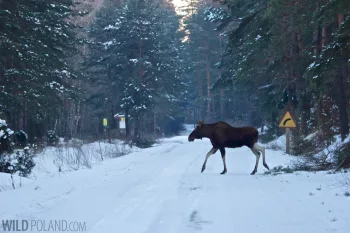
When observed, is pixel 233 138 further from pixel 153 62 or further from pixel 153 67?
pixel 153 62

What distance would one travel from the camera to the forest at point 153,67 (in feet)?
54.0

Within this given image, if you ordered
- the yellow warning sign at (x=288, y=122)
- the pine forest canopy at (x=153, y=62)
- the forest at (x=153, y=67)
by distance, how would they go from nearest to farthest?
the forest at (x=153, y=67)
the pine forest canopy at (x=153, y=62)
the yellow warning sign at (x=288, y=122)

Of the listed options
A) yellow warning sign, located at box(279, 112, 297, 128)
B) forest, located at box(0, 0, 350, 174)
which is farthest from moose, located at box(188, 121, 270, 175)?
yellow warning sign, located at box(279, 112, 297, 128)

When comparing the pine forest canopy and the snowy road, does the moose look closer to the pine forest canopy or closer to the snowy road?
the snowy road

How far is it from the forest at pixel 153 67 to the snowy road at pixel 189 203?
354 centimetres

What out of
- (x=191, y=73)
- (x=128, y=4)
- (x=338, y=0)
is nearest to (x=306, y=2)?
(x=338, y=0)

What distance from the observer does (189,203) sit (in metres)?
9.14

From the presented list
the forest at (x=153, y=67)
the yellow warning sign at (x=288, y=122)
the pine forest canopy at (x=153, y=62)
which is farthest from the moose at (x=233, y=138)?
the yellow warning sign at (x=288, y=122)

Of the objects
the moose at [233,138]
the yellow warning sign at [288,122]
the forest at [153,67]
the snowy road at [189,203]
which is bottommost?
the snowy road at [189,203]

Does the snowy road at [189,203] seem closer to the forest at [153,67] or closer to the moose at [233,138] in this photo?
the moose at [233,138]

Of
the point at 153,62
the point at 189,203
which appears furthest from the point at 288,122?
the point at 153,62

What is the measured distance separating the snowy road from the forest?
354cm

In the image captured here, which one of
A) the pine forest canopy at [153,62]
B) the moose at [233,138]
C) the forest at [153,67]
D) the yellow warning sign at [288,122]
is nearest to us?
the moose at [233,138]

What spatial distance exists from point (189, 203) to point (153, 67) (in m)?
36.4
